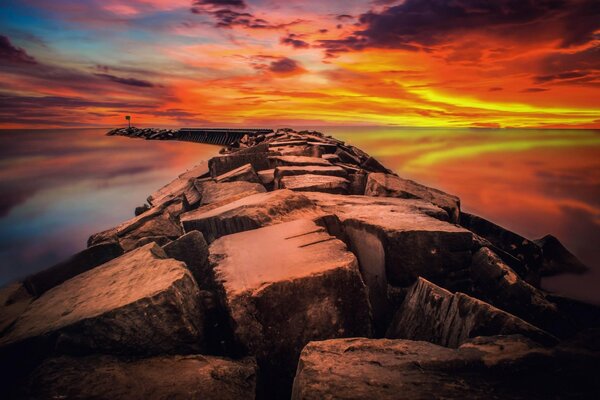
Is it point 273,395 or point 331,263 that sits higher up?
point 331,263

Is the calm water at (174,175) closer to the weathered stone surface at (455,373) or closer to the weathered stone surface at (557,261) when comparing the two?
the weathered stone surface at (557,261)

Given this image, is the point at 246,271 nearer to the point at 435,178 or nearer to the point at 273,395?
the point at 273,395

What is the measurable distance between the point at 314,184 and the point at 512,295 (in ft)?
6.32

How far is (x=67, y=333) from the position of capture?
1494 millimetres

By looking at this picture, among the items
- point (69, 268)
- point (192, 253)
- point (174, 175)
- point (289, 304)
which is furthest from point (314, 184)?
point (174, 175)

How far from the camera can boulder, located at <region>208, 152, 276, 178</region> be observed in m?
4.91

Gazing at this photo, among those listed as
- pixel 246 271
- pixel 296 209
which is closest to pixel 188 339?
pixel 246 271

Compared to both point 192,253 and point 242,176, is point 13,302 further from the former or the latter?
point 242,176

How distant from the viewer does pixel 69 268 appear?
2.55m

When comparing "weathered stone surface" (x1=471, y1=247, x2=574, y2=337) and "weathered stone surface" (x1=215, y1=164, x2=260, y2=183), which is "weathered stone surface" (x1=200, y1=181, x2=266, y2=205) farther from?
"weathered stone surface" (x1=471, y1=247, x2=574, y2=337)

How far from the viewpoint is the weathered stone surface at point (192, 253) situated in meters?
2.35

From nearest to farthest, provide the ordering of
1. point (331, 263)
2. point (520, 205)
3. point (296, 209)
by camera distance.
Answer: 1. point (331, 263)
2. point (296, 209)
3. point (520, 205)

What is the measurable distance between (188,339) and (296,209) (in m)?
1.26

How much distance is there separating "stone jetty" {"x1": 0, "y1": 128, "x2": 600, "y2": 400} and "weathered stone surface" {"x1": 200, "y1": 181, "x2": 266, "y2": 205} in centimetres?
73
